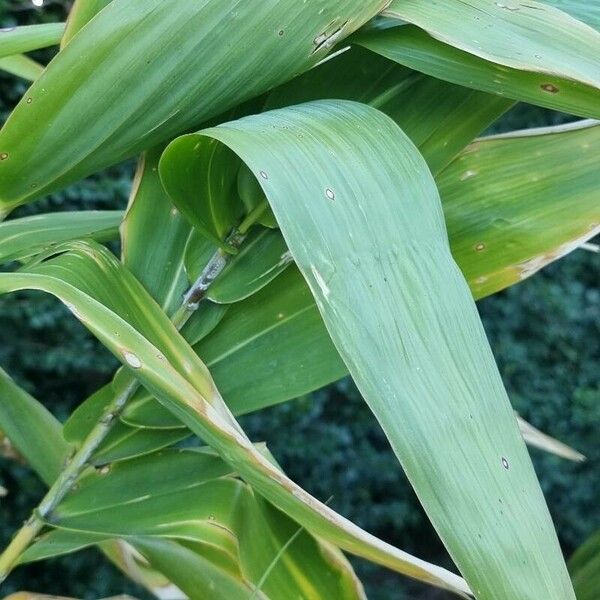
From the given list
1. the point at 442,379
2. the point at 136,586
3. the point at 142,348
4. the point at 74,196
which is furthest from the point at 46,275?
the point at 136,586

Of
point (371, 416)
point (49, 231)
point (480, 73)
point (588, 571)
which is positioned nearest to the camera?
point (480, 73)

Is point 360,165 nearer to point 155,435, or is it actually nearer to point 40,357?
point 155,435

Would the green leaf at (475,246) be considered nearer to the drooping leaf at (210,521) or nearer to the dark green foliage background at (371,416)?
the drooping leaf at (210,521)

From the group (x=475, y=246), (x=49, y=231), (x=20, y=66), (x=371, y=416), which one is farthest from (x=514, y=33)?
(x=371, y=416)

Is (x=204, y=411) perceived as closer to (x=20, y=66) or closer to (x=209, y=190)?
(x=209, y=190)

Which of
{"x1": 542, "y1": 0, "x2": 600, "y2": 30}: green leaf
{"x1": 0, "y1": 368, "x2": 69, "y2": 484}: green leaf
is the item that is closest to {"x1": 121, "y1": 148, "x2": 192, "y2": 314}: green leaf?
{"x1": 0, "y1": 368, "x2": 69, "y2": 484}: green leaf
